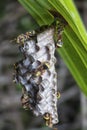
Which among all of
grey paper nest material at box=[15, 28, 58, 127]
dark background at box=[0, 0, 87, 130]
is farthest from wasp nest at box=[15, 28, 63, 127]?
dark background at box=[0, 0, 87, 130]

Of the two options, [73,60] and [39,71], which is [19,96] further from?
[39,71]

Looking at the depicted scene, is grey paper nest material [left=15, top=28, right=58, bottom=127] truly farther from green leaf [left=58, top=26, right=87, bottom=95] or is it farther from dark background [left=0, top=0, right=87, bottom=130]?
dark background [left=0, top=0, right=87, bottom=130]

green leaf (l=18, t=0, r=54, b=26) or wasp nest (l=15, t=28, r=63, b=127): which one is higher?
green leaf (l=18, t=0, r=54, b=26)

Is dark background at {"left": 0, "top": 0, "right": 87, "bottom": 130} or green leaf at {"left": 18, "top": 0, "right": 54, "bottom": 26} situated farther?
dark background at {"left": 0, "top": 0, "right": 87, "bottom": 130}

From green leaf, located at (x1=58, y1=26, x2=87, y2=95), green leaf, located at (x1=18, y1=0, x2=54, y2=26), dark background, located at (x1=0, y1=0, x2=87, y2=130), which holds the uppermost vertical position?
green leaf, located at (x1=18, y1=0, x2=54, y2=26)

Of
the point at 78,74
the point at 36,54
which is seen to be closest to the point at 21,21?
the point at 78,74

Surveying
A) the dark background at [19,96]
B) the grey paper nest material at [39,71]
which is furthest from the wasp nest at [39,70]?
the dark background at [19,96]

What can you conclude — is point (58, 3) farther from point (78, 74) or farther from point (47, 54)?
point (78, 74)

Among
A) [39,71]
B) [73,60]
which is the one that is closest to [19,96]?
[73,60]
